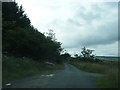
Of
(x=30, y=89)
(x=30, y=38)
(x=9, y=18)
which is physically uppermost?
(x=9, y=18)

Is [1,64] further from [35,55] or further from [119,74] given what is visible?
[35,55]

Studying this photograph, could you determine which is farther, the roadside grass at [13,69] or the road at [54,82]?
the roadside grass at [13,69]

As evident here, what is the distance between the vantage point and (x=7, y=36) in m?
55.1

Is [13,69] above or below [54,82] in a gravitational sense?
above

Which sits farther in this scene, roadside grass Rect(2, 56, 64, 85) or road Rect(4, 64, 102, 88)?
roadside grass Rect(2, 56, 64, 85)

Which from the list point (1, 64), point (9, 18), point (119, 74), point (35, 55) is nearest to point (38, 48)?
point (35, 55)

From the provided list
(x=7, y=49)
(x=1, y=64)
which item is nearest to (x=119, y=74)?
(x=1, y=64)

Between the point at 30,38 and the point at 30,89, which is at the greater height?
the point at 30,38

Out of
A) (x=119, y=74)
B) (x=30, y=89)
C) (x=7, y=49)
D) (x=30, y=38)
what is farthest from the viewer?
(x=30, y=38)

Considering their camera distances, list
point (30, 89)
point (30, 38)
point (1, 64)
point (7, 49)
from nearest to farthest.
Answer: point (30, 89) < point (1, 64) < point (7, 49) < point (30, 38)

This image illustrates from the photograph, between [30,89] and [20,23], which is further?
[20,23]

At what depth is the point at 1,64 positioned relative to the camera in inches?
1105

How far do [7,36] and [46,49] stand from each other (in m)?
12.2

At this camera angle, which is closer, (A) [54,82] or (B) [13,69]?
(A) [54,82]
